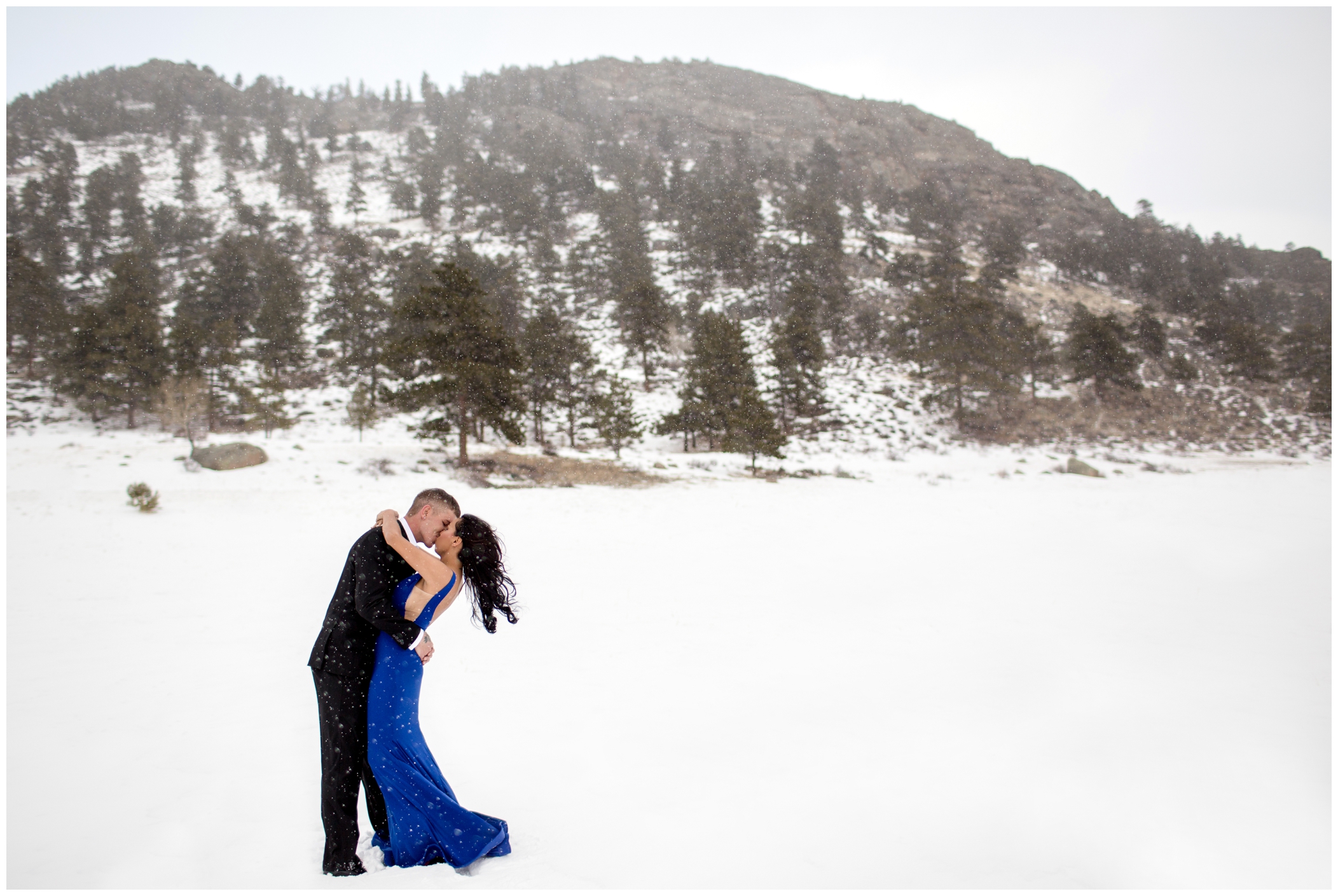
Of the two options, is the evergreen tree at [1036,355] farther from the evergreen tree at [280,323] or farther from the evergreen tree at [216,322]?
the evergreen tree at [216,322]

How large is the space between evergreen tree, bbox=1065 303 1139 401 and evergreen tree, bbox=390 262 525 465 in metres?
33.6

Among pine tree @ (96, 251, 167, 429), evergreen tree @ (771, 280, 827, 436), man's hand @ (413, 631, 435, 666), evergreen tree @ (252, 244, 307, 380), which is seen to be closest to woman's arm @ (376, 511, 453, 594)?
man's hand @ (413, 631, 435, 666)

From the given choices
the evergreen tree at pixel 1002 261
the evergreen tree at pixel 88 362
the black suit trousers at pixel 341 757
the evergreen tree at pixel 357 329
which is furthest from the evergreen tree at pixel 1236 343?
the evergreen tree at pixel 88 362

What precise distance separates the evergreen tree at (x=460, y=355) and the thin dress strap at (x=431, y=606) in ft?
57.5

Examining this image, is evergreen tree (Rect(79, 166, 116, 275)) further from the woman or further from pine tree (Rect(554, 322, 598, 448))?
the woman

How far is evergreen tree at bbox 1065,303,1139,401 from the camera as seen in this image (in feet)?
114

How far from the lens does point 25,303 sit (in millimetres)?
30156

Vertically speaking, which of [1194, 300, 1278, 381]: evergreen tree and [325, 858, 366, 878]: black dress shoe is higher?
[1194, 300, 1278, 381]: evergreen tree

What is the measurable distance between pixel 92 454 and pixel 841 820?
25.0 meters

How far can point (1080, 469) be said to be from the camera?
75.3 ft

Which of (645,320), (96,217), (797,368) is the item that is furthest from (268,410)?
(96,217)

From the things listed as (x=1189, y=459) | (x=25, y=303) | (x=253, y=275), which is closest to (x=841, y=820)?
(x=1189, y=459)

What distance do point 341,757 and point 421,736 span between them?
1.36ft

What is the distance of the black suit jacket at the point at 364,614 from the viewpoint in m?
2.87
